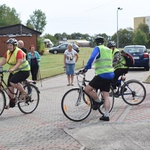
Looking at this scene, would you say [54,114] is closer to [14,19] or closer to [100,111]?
[100,111]

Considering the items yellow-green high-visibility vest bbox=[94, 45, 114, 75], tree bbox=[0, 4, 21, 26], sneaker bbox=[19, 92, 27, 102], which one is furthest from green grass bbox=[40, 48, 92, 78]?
tree bbox=[0, 4, 21, 26]

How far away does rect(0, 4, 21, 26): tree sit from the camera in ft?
323

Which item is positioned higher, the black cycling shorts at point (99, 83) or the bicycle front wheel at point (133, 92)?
the black cycling shorts at point (99, 83)

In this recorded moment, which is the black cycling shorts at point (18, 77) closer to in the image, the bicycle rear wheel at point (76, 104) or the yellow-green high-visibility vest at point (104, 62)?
the bicycle rear wheel at point (76, 104)

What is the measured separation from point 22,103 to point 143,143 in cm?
351

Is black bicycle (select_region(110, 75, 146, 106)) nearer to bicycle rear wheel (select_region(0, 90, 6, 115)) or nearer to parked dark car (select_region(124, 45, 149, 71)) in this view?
bicycle rear wheel (select_region(0, 90, 6, 115))

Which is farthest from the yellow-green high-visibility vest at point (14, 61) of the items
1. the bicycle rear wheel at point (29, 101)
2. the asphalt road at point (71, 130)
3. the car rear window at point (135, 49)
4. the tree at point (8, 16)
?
the tree at point (8, 16)

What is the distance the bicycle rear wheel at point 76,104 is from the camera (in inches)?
284

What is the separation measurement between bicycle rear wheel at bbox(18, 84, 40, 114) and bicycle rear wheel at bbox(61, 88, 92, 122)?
1.16m

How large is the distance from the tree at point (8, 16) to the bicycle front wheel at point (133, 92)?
3584 inches

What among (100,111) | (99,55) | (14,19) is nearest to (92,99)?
(100,111)

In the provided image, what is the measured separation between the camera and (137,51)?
20.1m

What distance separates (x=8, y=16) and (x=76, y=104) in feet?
324

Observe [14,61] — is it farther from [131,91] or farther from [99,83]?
[131,91]
